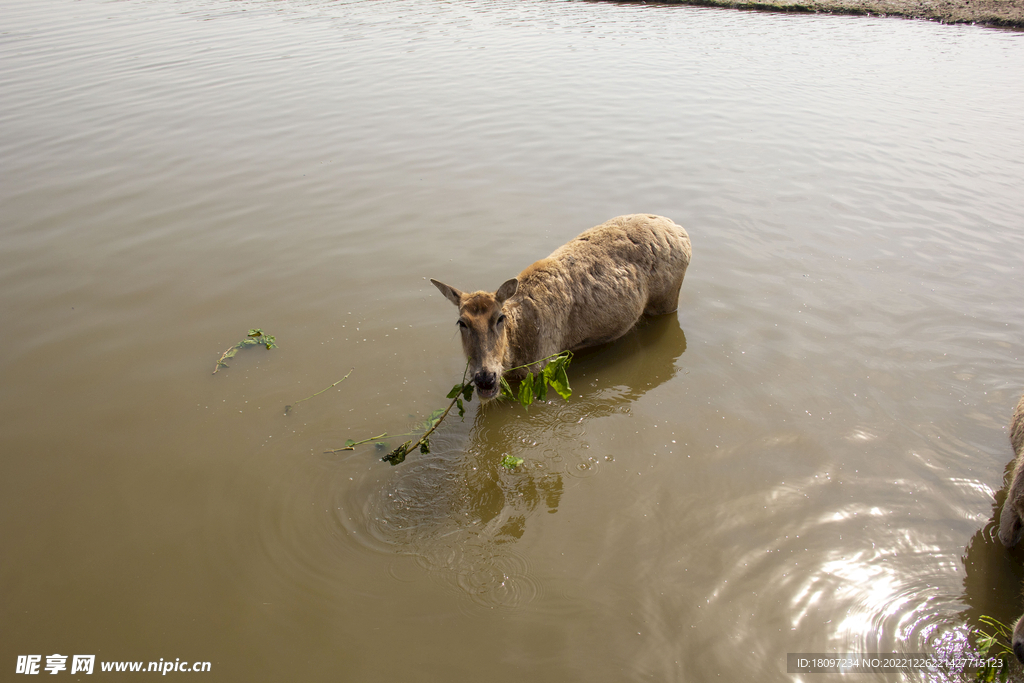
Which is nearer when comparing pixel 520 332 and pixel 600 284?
pixel 520 332

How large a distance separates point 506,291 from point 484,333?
587 millimetres

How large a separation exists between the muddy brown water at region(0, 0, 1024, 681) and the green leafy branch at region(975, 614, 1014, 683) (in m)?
0.13

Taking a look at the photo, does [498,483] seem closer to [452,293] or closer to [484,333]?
[484,333]

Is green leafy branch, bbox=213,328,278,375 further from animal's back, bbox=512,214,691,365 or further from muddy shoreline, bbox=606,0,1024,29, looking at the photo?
muddy shoreline, bbox=606,0,1024,29

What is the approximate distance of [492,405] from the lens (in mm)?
6250

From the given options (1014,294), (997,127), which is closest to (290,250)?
(1014,294)

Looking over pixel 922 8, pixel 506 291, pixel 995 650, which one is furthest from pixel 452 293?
pixel 922 8

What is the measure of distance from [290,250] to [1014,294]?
32.9ft

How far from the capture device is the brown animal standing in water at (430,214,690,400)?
572 cm

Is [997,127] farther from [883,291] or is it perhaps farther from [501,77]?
[501,77]

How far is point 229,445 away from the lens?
5.60m

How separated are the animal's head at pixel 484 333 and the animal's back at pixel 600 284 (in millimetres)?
695

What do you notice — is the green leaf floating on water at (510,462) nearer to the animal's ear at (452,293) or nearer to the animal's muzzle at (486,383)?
the animal's muzzle at (486,383)

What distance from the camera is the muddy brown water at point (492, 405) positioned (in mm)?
4137
